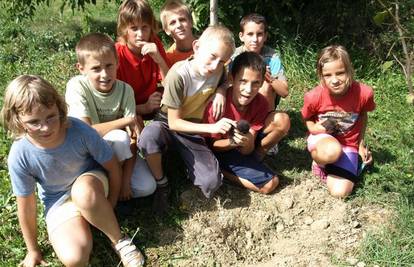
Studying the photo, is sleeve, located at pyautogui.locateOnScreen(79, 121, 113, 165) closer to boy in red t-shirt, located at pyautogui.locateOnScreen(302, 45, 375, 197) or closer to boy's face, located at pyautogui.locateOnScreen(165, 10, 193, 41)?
boy's face, located at pyautogui.locateOnScreen(165, 10, 193, 41)

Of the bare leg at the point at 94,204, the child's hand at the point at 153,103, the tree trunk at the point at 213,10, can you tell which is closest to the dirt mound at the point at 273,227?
the bare leg at the point at 94,204

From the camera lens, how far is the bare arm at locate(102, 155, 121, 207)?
108 inches

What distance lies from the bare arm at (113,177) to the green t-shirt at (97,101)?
388 millimetres

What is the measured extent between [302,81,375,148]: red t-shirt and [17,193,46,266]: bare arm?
1.95 meters

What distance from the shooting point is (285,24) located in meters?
5.39

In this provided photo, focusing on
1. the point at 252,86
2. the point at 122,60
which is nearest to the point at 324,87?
the point at 252,86

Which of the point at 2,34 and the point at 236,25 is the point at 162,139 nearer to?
the point at 236,25

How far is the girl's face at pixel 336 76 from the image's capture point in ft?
10.2

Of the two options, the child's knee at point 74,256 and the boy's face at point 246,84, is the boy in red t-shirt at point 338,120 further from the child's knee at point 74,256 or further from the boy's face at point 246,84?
the child's knee at point 74,256

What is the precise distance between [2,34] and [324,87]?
4.41 meters

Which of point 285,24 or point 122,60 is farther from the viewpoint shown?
point 285,24

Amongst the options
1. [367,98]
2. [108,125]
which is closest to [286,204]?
[367,98]

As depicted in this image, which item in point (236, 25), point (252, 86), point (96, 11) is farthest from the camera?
point (96, 11)

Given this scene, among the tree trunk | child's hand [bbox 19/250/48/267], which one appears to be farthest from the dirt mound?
the tree trunk
